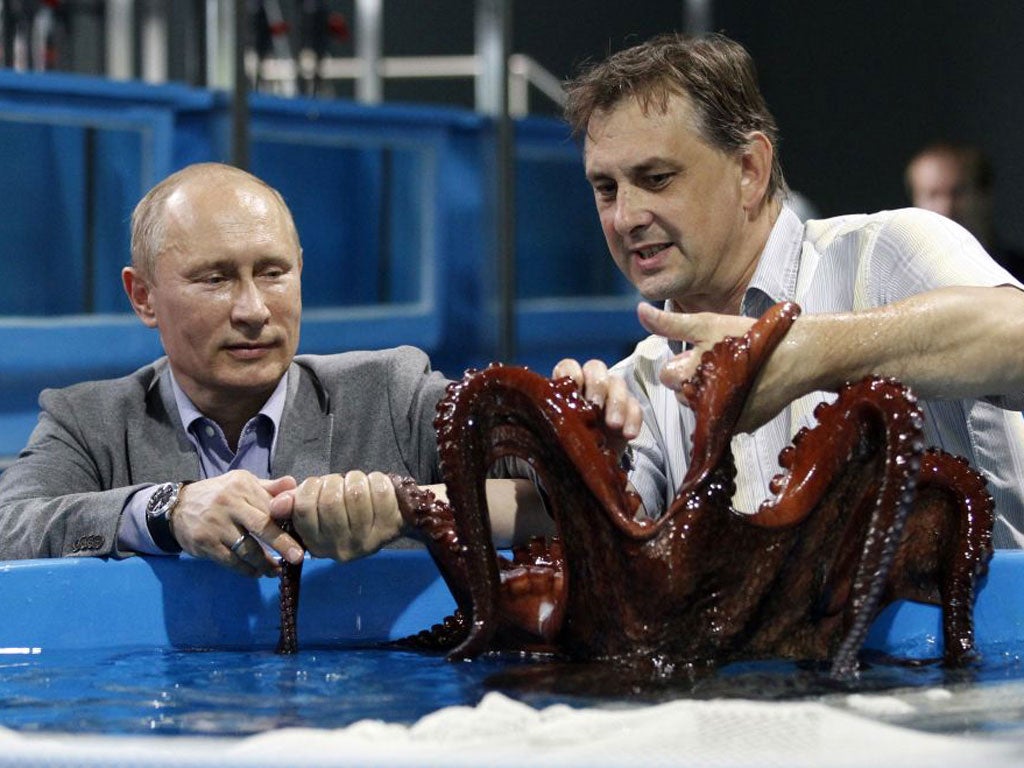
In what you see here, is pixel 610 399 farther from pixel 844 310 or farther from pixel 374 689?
pixel 844 310

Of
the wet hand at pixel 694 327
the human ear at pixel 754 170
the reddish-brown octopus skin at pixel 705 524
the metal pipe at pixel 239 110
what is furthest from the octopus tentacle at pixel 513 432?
the metal pipe at pixel 239 110

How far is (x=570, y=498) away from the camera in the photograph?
162 centimetres

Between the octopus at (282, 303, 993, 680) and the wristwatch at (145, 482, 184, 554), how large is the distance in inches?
15.1

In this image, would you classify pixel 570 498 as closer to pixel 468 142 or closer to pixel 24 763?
pixel 24 763

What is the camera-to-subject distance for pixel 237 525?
5.94ft

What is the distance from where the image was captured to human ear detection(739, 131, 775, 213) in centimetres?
241

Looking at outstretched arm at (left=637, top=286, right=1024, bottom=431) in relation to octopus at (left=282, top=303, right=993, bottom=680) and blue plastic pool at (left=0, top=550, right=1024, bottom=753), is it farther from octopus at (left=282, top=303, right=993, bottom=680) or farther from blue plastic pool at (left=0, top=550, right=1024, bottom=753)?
blue plastic pool at (left=0, top=550, right=1024, bottom=753)

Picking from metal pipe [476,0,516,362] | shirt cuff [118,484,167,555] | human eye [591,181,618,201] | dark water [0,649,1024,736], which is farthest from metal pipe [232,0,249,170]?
dark water [0,649,1024,736]

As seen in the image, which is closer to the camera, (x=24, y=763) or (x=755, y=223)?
(x=24, y=763)

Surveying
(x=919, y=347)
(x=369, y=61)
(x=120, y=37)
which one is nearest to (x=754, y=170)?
(x=919, y=347)

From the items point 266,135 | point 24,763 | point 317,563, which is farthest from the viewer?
point 266,135

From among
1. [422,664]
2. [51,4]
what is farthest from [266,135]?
[422,664]

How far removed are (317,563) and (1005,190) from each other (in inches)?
334

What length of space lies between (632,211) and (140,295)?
798 millimetres
